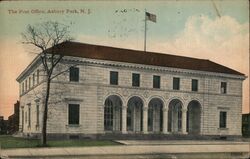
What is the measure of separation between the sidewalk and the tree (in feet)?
0.80

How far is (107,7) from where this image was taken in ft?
22.0

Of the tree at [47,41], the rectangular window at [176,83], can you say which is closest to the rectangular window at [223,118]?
the rectangular window at [176,83]

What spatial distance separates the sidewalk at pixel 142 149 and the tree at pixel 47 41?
244 millimetres

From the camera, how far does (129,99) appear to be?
23.6 ft

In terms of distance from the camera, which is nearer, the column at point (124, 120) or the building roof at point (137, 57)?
the building roof at point (137, 57)

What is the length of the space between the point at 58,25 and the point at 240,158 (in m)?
3.57

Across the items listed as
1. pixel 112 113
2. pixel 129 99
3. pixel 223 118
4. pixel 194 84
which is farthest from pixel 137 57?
pixel 223 118

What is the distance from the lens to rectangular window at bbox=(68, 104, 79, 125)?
6.80 metres

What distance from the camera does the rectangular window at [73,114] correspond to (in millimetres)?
6798

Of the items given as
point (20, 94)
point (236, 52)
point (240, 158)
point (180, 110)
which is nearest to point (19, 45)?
point (20, 94)

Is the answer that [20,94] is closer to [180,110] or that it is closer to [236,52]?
[180,110]

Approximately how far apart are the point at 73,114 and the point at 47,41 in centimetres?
113

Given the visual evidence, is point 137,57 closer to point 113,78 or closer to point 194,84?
point 113,78

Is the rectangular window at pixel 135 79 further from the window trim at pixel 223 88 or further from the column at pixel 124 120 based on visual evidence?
the window trim at pixel 223 88
